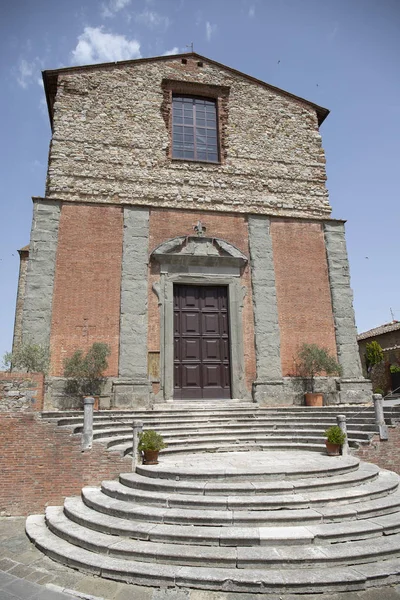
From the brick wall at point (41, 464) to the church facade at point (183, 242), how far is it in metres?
3.53

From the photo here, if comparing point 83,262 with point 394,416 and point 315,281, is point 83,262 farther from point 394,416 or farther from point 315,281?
point 394,416

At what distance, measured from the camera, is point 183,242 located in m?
11.3

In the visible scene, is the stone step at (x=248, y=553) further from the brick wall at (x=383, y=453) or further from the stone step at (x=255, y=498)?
the brick wall at (x=383, y=453)

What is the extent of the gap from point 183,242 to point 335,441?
6.76 metres

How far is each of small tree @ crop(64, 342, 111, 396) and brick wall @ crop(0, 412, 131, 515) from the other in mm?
3599

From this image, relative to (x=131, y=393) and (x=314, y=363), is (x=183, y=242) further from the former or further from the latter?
(x=314, y=363)

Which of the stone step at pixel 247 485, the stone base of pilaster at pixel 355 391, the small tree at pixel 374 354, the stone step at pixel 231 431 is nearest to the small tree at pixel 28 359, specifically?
the stone step at pixel 231 431

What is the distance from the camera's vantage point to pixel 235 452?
24.2 feet

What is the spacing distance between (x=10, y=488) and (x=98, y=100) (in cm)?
1098

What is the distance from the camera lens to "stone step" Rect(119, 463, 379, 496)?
4938 millimetres

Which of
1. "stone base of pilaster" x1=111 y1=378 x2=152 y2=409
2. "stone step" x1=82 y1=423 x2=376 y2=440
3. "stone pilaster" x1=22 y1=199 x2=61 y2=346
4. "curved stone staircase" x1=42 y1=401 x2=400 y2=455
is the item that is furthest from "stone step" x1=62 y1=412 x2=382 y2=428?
"stone pilaster" x1=22 y1=199 x2=61 y2=346

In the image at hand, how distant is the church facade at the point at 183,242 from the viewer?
10.4m

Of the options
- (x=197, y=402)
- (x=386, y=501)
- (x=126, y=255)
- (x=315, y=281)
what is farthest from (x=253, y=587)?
(x=315, y=281)

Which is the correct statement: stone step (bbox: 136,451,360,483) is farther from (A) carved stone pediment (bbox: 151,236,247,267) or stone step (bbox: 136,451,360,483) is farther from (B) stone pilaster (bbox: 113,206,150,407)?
(A) carved stone pediment (bbox: 151,236,247,267)
